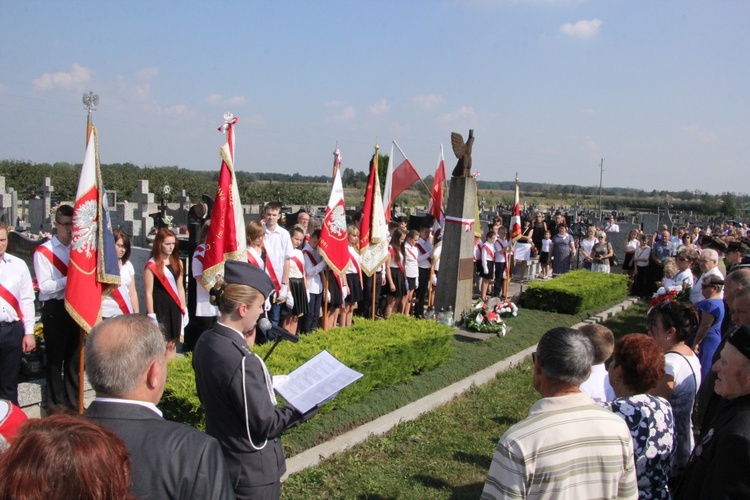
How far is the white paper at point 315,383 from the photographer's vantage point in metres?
2.93

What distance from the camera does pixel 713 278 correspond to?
5727mm

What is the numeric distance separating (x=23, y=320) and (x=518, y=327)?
8.04 m

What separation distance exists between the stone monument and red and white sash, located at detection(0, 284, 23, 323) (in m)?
7.12

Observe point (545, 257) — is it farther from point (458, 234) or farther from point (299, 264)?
point (299, 264)

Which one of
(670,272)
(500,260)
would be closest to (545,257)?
(500,260)

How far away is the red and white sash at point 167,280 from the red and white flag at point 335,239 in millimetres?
2491

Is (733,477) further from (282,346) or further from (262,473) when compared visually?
(282,346)

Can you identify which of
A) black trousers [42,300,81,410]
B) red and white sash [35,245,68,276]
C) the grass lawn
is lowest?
the grass lawn

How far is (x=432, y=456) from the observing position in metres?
5.47

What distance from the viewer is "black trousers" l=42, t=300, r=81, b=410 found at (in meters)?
5.44

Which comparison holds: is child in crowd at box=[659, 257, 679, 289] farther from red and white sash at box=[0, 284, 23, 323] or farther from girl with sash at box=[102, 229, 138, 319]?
red and white sash at box=[0, 284, 23, 323]

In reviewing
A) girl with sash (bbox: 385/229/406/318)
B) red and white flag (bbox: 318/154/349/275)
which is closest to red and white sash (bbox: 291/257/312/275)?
red and white flag (bbox: 318/154/349/275)

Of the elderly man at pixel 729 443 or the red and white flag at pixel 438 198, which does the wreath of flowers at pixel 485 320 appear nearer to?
the red and white flag at pixel 438 198

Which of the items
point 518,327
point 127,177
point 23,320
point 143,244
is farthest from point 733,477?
point 127,177
